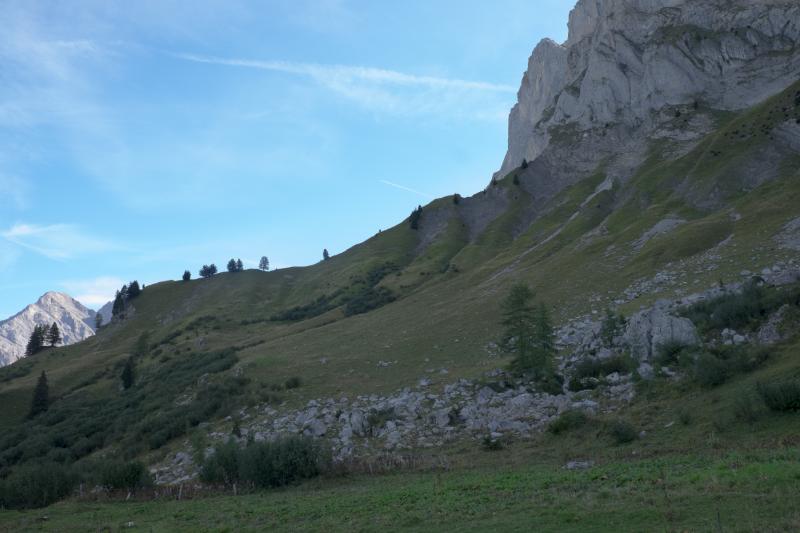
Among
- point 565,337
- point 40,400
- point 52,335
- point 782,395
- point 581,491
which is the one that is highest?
point 52,335

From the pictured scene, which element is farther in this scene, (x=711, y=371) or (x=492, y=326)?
(x=492, y=326)

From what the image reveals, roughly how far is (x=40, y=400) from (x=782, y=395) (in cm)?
8821

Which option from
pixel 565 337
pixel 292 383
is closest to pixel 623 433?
pixel 565 337

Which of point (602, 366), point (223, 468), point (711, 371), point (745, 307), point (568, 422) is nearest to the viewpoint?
point (711, 371)

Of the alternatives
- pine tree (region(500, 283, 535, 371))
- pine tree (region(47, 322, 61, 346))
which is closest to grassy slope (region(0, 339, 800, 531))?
pine tree (region(500, 283, 535, 371))

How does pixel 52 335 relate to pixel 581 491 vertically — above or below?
above

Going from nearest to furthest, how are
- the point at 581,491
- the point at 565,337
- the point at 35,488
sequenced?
the point at 581,491
the point at 35,488
the point at 565,337

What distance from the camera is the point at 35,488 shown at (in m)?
30.7

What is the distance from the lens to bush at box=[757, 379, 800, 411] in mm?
20844

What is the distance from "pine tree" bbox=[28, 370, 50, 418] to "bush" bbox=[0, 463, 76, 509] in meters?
52.8

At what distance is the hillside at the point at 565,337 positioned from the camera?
20.4 m

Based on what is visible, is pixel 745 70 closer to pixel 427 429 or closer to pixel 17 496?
pixel 427 429

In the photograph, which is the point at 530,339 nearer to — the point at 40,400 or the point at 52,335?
the point at 40,400

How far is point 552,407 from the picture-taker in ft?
104
